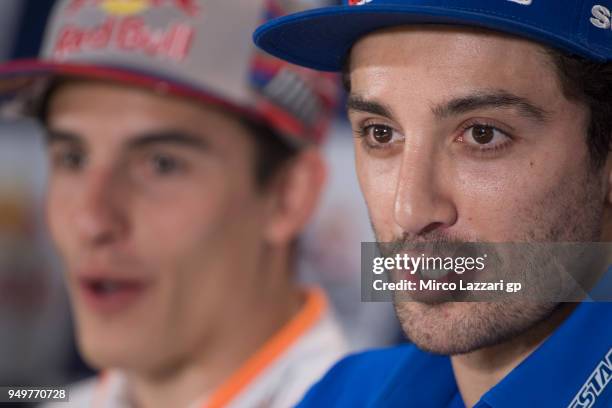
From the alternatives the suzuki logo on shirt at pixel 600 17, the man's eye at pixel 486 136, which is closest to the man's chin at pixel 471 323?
the man's eye at pixel 486 136

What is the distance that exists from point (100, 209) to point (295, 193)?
35 centimetres

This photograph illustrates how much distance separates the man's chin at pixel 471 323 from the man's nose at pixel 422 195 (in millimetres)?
77

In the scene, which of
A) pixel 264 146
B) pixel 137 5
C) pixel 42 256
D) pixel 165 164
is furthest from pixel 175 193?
pixel 42 256

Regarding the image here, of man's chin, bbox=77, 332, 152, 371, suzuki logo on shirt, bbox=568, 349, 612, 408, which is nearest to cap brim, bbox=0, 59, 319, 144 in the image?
man's chin, bbox=77, 332, 152, 371

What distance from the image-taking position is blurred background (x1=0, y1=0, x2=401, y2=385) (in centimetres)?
230

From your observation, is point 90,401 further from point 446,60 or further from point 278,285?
point 446,60

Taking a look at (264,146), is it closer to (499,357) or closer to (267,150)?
(267,150)

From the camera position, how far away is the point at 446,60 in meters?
0.90

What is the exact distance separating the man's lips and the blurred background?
0.68m

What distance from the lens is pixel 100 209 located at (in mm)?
1541

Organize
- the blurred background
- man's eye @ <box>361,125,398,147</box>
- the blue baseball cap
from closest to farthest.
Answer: the blue baseball cap
man's eye @ <box>361,125,398,147</box>
the blurred background

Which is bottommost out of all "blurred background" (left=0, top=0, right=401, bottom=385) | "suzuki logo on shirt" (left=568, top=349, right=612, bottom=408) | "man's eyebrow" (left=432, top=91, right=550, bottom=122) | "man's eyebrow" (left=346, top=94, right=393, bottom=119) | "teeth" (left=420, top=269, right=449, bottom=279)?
"blurred background" (left=0, top=0, right=401, bottom=385)

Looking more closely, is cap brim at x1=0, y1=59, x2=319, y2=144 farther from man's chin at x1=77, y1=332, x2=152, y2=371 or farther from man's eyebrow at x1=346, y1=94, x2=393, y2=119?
man's eyebrow at x1=346, y1=94, x2=393, y2=119

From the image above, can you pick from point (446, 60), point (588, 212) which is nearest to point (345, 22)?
point (446, 60)
